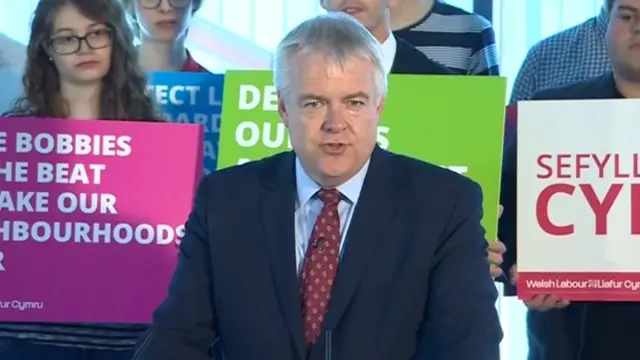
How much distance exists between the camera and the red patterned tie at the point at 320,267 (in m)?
2.10

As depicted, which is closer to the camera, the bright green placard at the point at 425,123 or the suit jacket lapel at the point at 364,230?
the suit jacket lapel at the point at 364,230

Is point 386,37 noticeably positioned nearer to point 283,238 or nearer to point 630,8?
point 630,8

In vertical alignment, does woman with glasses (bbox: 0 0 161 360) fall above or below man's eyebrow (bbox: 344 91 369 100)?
above

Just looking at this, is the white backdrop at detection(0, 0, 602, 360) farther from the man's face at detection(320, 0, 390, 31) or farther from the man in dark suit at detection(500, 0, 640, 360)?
the man in dark suit at detection(500, 0, 640, 360)

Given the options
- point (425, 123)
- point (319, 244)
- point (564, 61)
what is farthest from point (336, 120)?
point (564, 61)

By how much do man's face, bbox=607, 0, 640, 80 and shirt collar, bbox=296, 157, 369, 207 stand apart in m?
1.04

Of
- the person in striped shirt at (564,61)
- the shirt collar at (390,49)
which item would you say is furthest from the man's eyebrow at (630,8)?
the shirt collar at (390,49)

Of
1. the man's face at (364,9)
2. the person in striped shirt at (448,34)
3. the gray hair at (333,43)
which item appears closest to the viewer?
the gray hair at (333,43)

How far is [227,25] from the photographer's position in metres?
4.71

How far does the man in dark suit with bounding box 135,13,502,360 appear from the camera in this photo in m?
2.05

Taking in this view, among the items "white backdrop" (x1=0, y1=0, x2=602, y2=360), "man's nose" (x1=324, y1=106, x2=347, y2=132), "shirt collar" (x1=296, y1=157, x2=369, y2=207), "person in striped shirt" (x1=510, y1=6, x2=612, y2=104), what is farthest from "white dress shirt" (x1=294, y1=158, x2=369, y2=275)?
"white backdrop" (x1=0, y1=0, x2=602, y2=360)

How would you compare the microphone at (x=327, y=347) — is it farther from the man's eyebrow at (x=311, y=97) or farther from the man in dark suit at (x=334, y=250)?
the man's eyebrow at (x=311, y=97)

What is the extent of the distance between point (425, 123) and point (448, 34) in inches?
36.8

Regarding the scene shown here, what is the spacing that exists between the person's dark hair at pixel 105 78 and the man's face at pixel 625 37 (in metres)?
1.31
